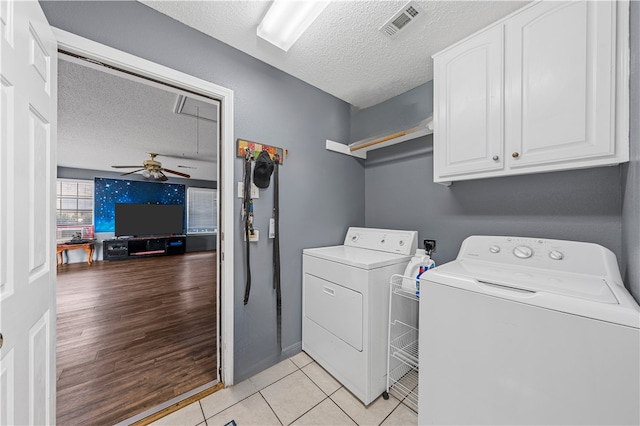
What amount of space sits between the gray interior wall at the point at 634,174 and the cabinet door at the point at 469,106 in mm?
440

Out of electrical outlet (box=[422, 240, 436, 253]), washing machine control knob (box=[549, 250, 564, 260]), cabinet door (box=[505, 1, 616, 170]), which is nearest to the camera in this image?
cabinet door (box=[505, 1, 616, 170])

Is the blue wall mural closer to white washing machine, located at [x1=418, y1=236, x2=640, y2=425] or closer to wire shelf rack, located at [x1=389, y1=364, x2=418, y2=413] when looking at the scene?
wire shelf rack, located at [x1=389, y1=364, x2=418, y2=413]

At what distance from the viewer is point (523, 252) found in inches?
50.3

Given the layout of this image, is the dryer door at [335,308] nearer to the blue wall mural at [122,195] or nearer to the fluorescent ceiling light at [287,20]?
the fluorescent ceiling light at [287,20]

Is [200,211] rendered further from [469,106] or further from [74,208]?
[469,106]

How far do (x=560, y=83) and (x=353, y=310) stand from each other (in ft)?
5.37

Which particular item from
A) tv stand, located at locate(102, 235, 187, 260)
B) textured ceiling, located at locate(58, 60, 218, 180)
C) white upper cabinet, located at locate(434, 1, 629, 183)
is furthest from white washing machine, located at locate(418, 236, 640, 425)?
tv stand, located at locate(102, 235, 187, 260)

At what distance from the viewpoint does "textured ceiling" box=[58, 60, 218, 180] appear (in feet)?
7.47

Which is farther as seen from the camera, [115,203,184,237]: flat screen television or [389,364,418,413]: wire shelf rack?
[115,203,184,237]: flat screen television

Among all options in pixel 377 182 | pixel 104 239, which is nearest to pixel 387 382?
pixel 377 182

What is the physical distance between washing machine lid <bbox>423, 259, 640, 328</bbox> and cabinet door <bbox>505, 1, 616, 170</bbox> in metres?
0.55

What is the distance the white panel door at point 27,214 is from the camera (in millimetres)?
709

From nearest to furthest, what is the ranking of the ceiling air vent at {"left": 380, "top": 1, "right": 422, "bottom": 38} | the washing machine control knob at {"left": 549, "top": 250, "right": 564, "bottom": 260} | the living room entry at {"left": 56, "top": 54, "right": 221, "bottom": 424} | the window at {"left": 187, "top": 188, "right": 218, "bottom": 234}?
1. the washing machine control knob at {"left": 549, "top": 250, "right": 564, "bottom": 260}
2. the ceiling air vent at {"left": 380, "top": 1, "right": 422, "bottom": 38}
3. the living room entry at {"left": 56, "top": 54, "right": 221, "bottom": 424}
4. the window at {"left": 187, "top": 188, "right": 218, "bottom": 234}

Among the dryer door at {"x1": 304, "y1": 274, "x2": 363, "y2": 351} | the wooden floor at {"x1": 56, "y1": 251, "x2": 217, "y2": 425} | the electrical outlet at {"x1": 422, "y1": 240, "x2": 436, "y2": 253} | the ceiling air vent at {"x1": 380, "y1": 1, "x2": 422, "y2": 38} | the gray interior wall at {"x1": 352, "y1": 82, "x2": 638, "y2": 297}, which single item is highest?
the ceiling air vent at {"x1": 380, "y1": 1, "x2": 422, "y2": 38}
